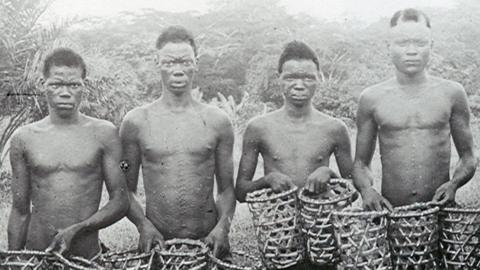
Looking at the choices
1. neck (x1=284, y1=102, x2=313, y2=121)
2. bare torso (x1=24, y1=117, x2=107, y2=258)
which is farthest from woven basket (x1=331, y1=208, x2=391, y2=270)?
bare torso (x1=24, y1=117, x2=107, y2=258)

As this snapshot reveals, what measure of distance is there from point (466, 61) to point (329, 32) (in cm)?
398

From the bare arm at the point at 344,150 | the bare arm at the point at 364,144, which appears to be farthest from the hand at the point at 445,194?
the bare arm at the point at 344,150

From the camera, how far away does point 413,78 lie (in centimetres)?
386

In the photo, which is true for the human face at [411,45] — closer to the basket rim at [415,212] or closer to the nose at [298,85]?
the nose at [298,85]

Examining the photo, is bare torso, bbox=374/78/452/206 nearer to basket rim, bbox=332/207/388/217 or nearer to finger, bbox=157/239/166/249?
basket rim, bbox=332/207/388/217

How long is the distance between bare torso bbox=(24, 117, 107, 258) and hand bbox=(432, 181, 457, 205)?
1909 mm

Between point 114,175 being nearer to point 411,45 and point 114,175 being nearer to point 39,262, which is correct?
point 39,262

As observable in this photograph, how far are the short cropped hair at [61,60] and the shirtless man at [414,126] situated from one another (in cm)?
180

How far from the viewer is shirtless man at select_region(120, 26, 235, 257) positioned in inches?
140

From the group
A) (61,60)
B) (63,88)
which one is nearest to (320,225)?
(63,88)

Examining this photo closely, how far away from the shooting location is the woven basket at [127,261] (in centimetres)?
293

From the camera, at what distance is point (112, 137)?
349 centimetres

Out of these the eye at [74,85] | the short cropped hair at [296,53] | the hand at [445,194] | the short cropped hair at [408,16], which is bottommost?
the hand at [445,194]

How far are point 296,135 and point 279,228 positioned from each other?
89 centimetres
